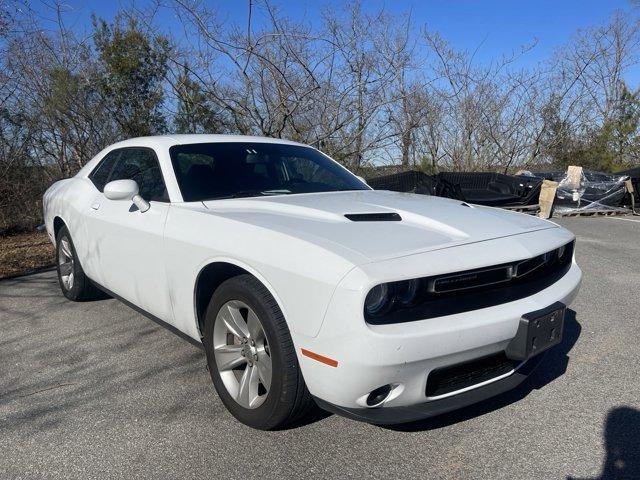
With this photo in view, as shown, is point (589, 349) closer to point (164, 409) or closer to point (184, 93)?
point (164, 409)

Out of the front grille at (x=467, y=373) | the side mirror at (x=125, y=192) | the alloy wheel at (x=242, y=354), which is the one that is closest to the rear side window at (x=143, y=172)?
the side mirror at (x=125, y=192)

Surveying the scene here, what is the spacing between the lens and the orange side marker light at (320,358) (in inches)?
81.3

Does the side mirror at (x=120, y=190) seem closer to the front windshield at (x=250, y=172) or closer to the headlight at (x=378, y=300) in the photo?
the front windshield at (x=250, y=172)

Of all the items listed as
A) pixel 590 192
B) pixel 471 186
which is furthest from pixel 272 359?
pixel 590 192

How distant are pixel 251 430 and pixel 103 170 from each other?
110 inches

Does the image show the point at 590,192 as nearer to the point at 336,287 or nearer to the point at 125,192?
the point at 125,192

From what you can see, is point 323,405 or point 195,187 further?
point 195,187

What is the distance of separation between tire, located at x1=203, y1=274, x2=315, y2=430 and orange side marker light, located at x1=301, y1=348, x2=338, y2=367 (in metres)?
0.11

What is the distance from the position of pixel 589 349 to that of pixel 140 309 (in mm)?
2998

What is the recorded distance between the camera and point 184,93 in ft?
35.8

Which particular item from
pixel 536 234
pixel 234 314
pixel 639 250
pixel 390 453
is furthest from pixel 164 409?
pixel 639 250

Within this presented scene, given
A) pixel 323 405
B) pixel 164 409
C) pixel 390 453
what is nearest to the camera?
pixel 323 405

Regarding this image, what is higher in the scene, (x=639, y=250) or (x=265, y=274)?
(x=265, y=274)

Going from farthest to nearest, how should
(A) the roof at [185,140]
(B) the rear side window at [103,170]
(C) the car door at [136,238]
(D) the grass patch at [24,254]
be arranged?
(D) the grass patch at [24,254], (B) the rear side window at [103,170], (A) the roof at [185,140], (C) the car door at [136,238]
